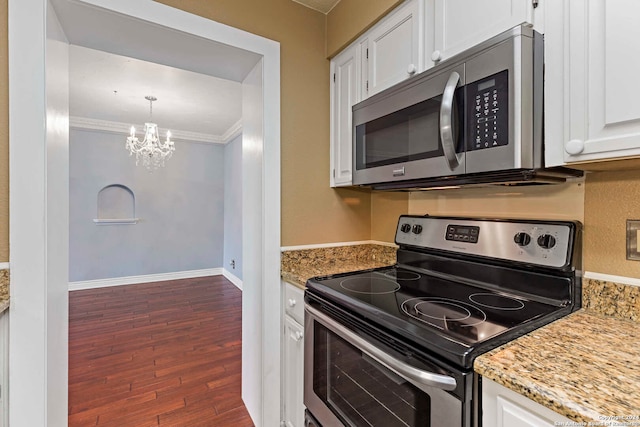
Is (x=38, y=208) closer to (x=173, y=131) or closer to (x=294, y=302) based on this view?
(x=294, y=302)

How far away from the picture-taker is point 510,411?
0.66m

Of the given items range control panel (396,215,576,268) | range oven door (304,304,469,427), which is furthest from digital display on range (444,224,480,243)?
range oven door (304,304,469,427)

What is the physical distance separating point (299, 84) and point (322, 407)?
160cm

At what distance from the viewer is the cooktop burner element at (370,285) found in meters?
1.27

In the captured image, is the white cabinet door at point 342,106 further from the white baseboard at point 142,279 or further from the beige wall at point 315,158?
the white baseboard at point 142,279

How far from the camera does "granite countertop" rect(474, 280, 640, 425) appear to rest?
55 centimetres

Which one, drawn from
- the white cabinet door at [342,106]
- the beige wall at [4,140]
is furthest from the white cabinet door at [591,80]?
the beige wall at [4,140]

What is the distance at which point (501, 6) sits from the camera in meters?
0.99

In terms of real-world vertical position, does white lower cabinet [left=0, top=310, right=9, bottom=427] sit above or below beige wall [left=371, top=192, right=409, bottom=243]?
below

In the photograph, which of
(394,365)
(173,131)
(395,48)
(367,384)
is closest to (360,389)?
(367,384)

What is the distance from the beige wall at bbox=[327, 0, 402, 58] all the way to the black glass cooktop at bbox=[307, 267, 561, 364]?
4.06ft

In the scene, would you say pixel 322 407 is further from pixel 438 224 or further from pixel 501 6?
pixel 501 6

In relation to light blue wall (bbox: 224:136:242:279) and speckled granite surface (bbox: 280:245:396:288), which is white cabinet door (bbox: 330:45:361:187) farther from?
light blue wall (bbox: 224:136:242:279)

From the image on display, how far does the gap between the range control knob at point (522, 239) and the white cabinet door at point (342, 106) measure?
2.69 feet
